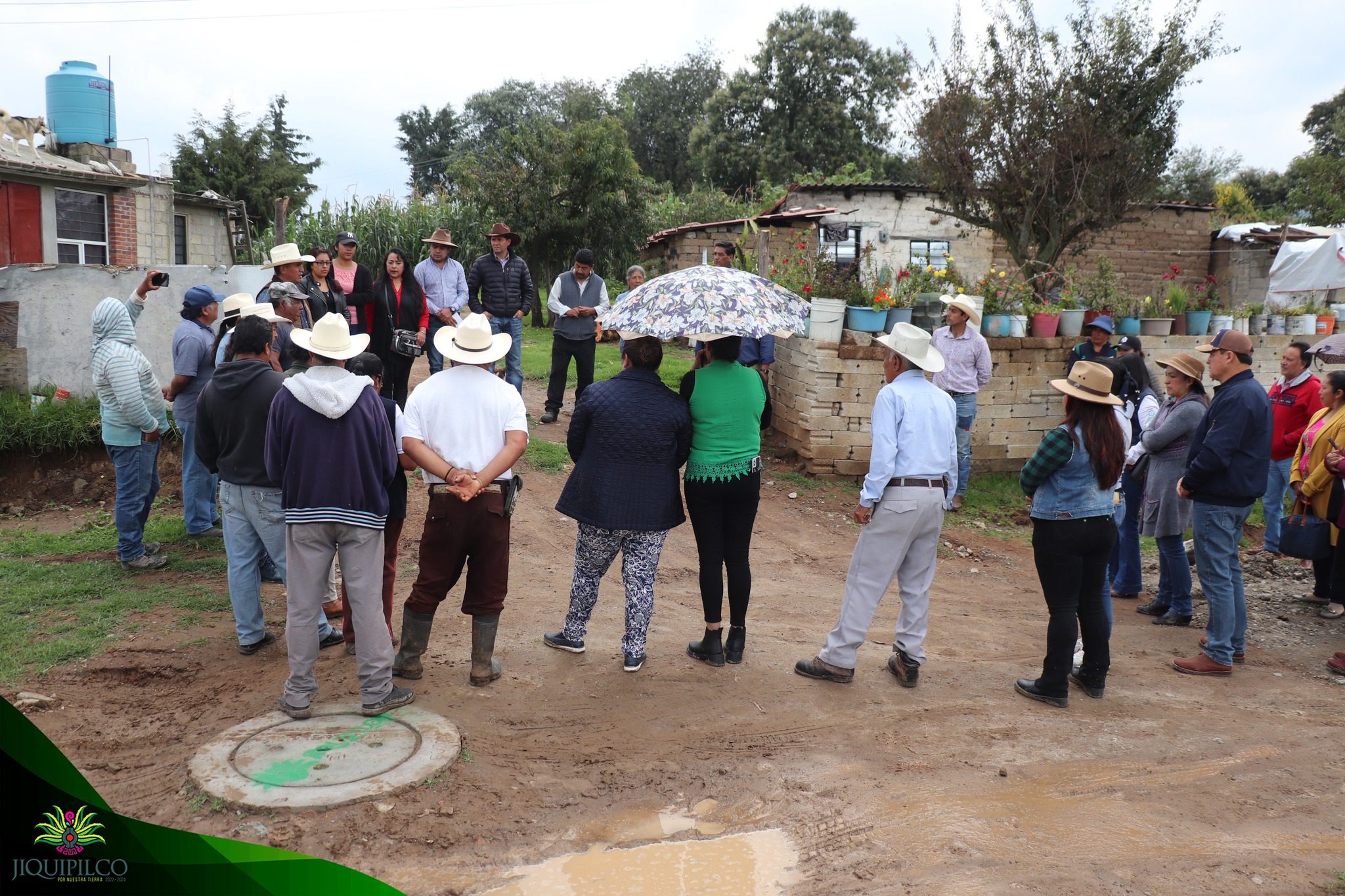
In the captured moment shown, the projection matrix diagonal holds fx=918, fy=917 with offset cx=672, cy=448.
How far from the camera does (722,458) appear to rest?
511 centimetres

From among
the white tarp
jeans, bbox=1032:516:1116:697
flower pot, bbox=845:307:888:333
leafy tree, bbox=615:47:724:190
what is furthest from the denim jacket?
leafy tree, bbox=615:47:724:190

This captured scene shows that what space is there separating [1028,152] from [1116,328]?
490 cm

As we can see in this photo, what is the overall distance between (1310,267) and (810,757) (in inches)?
655

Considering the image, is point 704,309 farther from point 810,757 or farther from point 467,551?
point 810,757

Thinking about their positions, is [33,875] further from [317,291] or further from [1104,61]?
[1104,61]

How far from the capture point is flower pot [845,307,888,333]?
10.5m

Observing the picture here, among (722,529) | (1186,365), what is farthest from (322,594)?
(1186,365)

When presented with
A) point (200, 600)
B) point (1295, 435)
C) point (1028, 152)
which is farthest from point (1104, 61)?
point (200, 600)

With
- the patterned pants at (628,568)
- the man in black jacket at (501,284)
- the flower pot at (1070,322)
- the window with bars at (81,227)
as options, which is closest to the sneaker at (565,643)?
the patterned pants at (628,568)

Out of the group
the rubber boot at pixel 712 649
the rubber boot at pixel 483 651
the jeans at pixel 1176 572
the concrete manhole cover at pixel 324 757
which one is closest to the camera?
the concrete manhole cover at pixel 324 757

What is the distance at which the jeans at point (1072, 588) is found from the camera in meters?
5.10

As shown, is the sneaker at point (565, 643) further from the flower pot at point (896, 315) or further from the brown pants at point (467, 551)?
the flower pot at point (896, 315)

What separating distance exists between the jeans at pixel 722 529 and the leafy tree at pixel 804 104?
102ft

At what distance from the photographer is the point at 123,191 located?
16.4m
